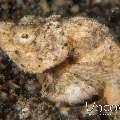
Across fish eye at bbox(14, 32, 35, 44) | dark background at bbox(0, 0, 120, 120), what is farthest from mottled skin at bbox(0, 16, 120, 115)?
dark background at bbox(0, 0, 120, 120)

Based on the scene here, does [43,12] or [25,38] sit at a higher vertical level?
[43,12]

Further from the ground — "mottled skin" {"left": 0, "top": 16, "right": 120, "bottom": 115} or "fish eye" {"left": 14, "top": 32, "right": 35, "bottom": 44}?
"fish eye" {"left": 14, "top": 32, "right": 35, "bottom": 44}

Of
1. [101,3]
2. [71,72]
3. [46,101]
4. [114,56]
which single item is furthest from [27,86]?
[101,3]

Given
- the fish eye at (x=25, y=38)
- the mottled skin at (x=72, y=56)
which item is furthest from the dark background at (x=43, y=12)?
the fish eye at (x=25, y=38)

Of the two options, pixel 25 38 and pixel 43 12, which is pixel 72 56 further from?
pixel 43 12

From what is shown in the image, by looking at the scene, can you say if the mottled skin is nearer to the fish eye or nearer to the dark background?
the fish eye

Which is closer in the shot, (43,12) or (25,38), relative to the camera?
(25,38)

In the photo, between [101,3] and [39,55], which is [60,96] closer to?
[39,55]

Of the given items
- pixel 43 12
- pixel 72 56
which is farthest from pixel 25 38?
pixel 43 12

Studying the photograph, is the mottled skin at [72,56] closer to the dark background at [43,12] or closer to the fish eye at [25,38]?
the fish eye at [25,38]
